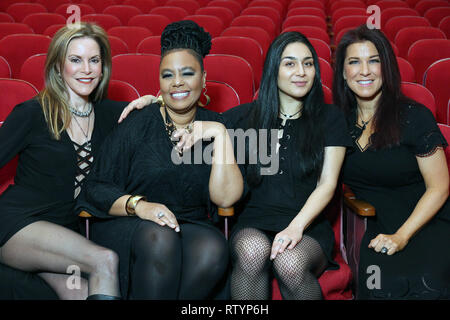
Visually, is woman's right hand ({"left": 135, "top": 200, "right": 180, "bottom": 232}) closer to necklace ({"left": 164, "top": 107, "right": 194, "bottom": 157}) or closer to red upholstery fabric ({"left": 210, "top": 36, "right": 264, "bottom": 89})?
necklace ({"left": 164, "top": 107, "right": 194, "bottom": 157})

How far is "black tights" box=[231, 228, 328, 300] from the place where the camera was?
938mm

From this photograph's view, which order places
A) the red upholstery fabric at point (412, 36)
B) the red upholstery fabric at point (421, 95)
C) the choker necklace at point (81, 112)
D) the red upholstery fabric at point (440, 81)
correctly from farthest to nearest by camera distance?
1. the red upholstery fabric at point (412, 36)
2. the red upholstery fabric at point (440, 81)
3. the red upholstery fabric at point (421, 95)
4. the choker necklace at point (81, 112)

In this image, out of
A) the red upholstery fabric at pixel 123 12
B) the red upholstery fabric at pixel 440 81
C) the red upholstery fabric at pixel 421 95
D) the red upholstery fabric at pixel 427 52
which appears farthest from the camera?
the red upholstery fabric at pixel 123 12

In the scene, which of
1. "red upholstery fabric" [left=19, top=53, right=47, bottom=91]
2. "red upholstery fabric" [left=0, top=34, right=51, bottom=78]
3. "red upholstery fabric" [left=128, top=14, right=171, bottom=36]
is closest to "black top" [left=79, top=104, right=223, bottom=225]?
"red upholstery fabric" [left=19, top=53, right=47, bottom=91]

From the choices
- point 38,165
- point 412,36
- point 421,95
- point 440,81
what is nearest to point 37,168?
point 38,165

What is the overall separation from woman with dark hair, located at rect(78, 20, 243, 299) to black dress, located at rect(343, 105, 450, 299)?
0.99 ft

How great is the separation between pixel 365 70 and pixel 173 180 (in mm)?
493

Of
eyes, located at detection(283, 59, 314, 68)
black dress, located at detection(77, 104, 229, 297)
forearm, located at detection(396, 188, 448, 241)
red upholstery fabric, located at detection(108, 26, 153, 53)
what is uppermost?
red upholstery fabric, located at detection(108, 26, 153, 53)

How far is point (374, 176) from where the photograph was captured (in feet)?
3.60

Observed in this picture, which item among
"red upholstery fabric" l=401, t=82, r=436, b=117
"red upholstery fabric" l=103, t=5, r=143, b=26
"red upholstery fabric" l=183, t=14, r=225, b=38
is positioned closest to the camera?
"red upholstery fabric" l=401, t=82, r=436, b=117

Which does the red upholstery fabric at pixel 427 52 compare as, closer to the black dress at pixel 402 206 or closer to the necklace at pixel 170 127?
the black dress at pixel 402 206

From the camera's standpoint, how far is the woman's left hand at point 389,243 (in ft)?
3.27

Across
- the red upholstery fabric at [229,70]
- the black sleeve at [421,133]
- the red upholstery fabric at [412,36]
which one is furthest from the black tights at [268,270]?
the red upholstery fabric at [412,36]

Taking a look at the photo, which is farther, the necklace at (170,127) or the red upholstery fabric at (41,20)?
the red upholstery fabric at (41,20)
